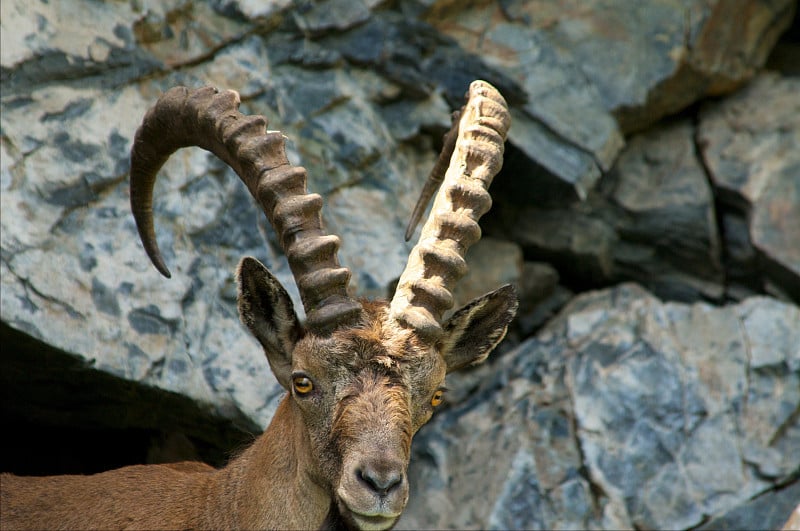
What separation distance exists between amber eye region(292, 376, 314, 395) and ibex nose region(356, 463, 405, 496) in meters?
0.67

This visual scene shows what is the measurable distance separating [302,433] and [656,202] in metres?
5.95

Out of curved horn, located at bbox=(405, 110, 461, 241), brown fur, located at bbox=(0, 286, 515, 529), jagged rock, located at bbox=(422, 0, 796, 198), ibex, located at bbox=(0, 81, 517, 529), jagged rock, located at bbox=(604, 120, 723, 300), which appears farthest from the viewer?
jagged rock, located at bbox=(604, 120, 723, 300)

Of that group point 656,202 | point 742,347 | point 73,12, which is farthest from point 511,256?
point 73,12

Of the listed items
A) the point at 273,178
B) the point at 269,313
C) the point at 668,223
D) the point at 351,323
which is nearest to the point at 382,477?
the point at 351,323

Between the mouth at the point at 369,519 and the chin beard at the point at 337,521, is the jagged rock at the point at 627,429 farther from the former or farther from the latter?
the mouth at the point at 369,519

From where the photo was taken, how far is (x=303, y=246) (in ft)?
16.7

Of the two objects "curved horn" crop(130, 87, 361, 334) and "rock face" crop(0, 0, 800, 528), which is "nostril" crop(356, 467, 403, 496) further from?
"rock face" crop(0, 0, 800, 528)

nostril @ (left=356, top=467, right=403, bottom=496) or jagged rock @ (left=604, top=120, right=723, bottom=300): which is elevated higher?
jagged rock @ (left=604, top=120, right=723, bottom=300)

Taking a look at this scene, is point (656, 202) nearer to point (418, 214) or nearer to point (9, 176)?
point (418, 214)

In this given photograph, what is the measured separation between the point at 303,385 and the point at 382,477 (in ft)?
2.71

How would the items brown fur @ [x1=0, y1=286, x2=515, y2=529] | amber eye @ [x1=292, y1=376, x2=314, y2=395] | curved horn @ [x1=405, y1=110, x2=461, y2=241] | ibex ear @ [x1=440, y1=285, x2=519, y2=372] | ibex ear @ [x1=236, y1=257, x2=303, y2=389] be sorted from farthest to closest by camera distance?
curved horn @ [x1=405, y1=110, x2=461, y2=241] < ibex ear @ [x1=440, y1=285, x2=519, y2=372] < ibex ear @ [x1=236, y1=257, x2=303, y2=389] < amber eye @ [x1=292, y1=376, x2=314, y2=395] < brown fur @ [x1=0, y1=286, x2=515, y2=529]

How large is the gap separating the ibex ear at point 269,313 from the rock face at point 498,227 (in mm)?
2085

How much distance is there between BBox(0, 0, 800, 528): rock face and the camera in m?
7.40

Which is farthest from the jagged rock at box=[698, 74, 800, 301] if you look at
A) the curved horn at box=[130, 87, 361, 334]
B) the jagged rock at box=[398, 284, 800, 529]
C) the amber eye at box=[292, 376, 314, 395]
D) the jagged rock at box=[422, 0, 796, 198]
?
the amber eye at box=[292, 376, 314, 395]
